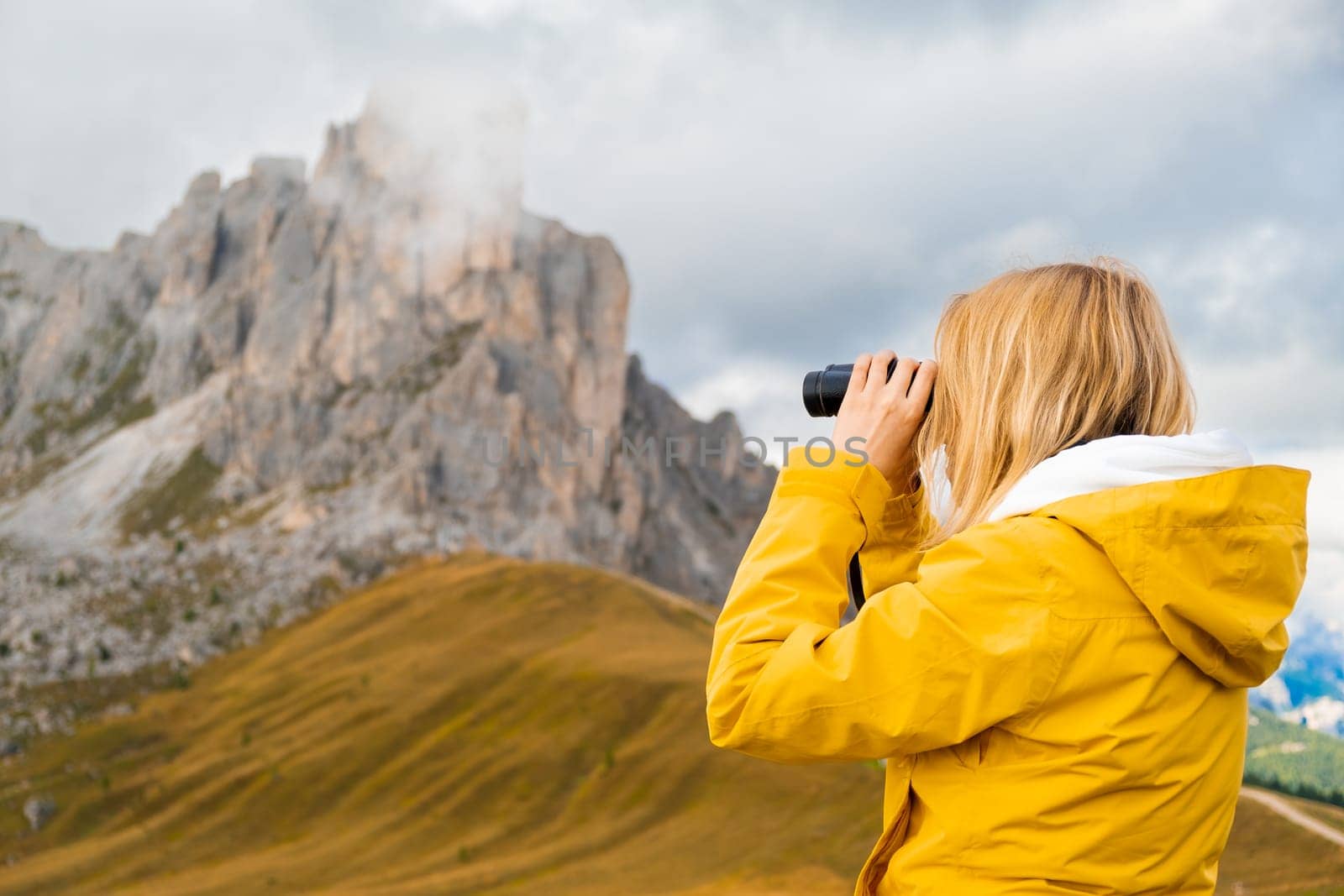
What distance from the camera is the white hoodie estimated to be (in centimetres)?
239

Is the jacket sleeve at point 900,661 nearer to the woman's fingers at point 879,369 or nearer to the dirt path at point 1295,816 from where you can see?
the woman's fingers at point 879,369

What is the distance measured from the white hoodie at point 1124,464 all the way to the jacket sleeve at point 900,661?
0.35 feet

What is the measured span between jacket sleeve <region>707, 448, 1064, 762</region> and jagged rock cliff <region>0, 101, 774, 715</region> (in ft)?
282

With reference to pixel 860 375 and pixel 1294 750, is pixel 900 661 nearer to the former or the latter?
pixel 860 375

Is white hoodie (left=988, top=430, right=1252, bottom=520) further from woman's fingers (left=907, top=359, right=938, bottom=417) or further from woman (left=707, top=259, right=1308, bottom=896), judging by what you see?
woman's fingers (left=907, top=359, right=938, bottom=417)

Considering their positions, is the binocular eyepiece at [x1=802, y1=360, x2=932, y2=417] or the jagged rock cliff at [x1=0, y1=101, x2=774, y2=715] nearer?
the binocular eyepiece at [x1=802, y1=360, x2=932, y2=417]

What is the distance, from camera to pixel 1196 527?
7.67 ft

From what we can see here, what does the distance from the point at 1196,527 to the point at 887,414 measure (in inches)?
31.6

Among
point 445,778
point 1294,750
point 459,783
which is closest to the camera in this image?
point 1294,750

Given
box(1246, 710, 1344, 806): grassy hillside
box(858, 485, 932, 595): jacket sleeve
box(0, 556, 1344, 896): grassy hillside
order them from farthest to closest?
1. box(0, 556, 1344, 896): grassy hillside
2. box(1246, 710, 1344, 806): grassy hillside
3. box(858, 485, 932, 595): jacket sleeve

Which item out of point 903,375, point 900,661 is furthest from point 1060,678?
point 903,375

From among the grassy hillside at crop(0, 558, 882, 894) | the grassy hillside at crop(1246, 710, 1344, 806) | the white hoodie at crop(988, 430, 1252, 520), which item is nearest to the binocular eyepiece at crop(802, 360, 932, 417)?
the white hoodie at crop(988, 430, 1252, 520)

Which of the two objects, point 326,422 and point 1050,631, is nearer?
point 1050,631

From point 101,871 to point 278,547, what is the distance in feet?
183
